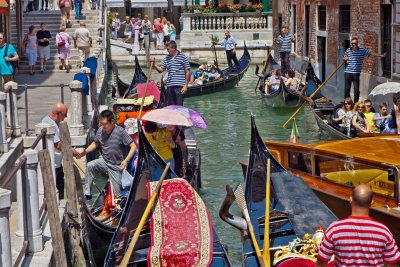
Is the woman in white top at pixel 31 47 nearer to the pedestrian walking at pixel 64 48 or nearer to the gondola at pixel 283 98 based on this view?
the pedestrian walking at pixel 64 48

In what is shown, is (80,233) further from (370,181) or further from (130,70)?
(130,70)

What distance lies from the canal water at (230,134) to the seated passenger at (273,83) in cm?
25

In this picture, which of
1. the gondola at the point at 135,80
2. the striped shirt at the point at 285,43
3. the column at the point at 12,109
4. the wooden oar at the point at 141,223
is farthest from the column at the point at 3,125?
the striped shirt at the point at 285,43

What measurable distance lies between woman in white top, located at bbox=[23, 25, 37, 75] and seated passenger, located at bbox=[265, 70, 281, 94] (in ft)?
10.5

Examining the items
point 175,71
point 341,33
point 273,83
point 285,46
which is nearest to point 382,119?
point 175,71

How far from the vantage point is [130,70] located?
61.3ft

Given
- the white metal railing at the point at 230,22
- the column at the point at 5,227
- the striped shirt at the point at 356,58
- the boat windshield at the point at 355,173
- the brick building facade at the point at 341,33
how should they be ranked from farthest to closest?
the white metal railing at the point at 230,22 → the brick building facade at the point at 341,33 → the striped shirt at the point at 356,58 → the boat windshield at the point at 355,173 → the column at the point at 5,227

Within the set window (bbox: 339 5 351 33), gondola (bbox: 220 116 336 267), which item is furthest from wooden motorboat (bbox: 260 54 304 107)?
gondola (bbox: 220 116 336 267)

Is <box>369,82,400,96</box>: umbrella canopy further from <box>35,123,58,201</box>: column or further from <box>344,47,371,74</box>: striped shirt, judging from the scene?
<box>35,123,58,201</box>: column

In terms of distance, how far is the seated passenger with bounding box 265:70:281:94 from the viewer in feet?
41.9

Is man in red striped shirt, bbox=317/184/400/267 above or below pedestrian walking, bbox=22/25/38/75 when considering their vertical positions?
below

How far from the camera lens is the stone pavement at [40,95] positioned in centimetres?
856

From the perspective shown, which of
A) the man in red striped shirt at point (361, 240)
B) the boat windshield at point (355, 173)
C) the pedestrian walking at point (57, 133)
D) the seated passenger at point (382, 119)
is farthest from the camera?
the seated passenger at point (382, 119)

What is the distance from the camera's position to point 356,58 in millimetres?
10570
